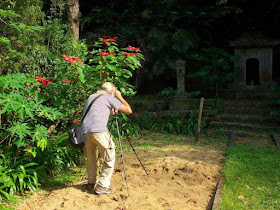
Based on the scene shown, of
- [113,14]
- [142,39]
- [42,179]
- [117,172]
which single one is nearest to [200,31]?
[142,39]

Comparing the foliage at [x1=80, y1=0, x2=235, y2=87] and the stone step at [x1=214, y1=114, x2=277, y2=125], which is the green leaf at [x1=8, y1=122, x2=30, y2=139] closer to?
the stone step at [x1=214, y1=114, x2=277, y2=125]

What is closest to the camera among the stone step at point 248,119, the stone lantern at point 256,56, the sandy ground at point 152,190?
the sandy ground at point 152,190

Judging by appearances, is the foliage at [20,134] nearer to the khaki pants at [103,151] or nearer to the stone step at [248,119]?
the khaki pants at [103,151]

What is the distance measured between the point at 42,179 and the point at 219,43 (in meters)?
10.3

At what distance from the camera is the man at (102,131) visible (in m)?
4.44

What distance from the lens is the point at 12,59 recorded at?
5438 mm

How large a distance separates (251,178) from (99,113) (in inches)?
106

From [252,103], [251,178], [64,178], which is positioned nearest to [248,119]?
[252,103]

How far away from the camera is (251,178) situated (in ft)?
17.4

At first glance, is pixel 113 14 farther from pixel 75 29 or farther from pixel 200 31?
pixel 75 29

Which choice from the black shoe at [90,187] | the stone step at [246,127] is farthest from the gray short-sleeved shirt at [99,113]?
the stone step at [246,127]

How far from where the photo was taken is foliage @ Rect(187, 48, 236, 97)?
11.3 metres

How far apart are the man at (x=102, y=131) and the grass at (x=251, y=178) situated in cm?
160

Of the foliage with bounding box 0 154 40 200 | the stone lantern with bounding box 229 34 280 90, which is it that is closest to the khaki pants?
the foliage with bounding box 0 154 40 200
